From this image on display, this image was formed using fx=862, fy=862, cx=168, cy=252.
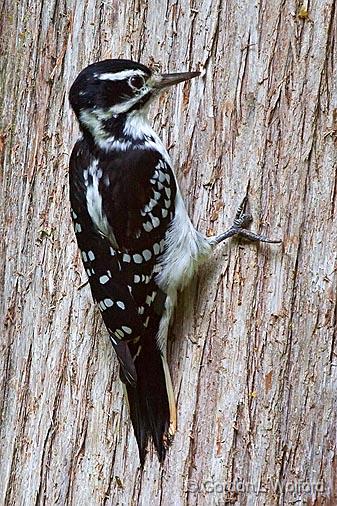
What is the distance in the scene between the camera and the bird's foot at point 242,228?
8.74ft

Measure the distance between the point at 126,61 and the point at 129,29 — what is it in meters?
0.33

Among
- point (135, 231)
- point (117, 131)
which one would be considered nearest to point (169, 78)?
point (117, 131)

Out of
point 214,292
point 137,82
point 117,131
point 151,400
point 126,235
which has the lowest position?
point 151,400

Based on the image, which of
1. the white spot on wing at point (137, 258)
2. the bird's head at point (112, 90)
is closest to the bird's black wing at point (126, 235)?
the white spot on wing at point (137, 258)

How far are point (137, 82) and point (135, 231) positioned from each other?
0.46m

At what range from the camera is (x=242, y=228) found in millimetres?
2680

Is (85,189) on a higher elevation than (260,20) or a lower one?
lower

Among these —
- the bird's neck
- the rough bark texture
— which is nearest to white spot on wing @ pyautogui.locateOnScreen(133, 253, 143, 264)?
the rough bark texture

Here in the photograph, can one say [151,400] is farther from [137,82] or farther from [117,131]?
[137,82]

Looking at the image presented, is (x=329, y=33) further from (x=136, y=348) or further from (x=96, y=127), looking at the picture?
(x=136, y=348)

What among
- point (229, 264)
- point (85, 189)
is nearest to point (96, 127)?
point (85, 189)

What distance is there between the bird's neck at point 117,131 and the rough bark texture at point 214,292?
133mm

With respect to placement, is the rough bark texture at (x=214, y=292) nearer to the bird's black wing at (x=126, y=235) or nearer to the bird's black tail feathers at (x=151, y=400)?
the bird's black tail feathers at (x=151, y=400)

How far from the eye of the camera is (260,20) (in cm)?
274
